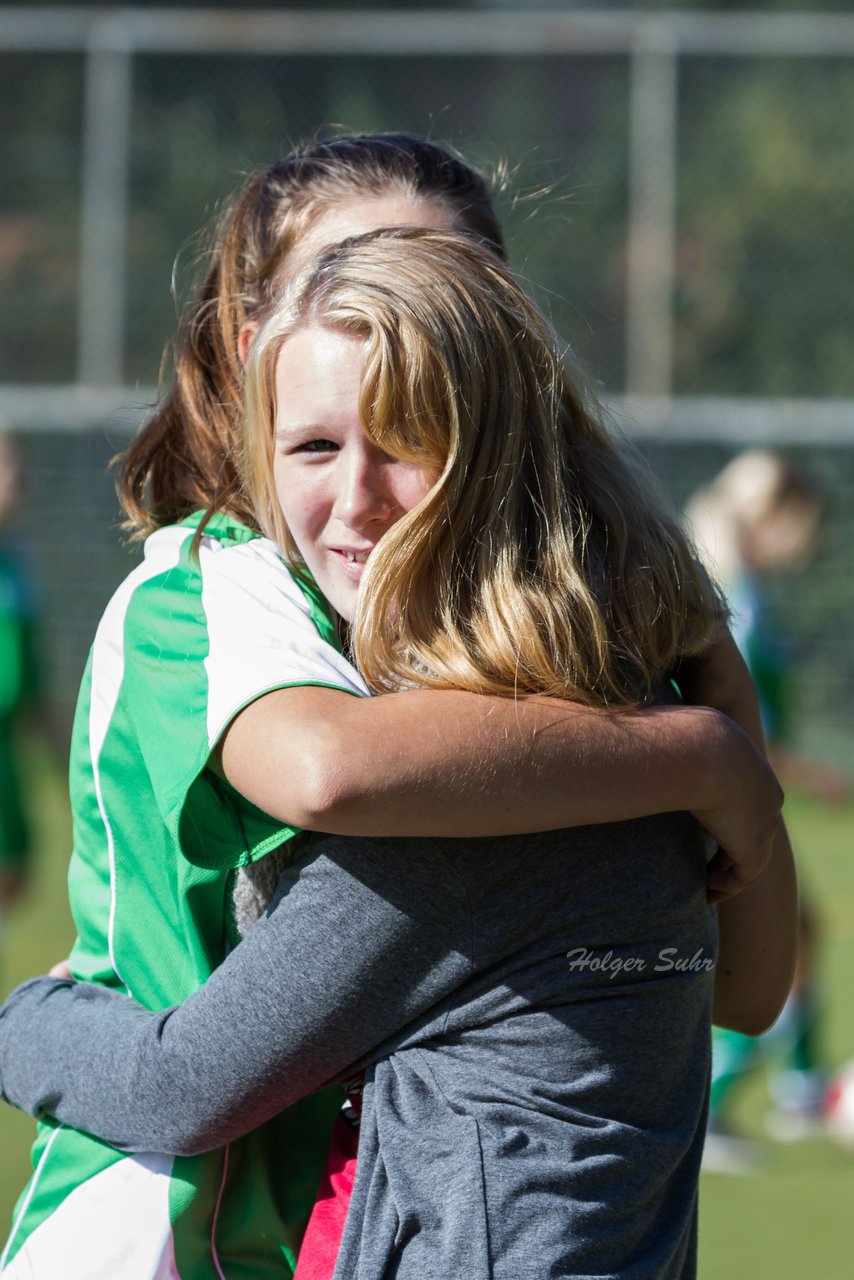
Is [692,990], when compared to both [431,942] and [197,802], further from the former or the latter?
[197,802]

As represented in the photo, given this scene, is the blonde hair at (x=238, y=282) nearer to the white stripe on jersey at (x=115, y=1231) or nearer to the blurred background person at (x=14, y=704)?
the white stripe on jersey at (x=115, y=1231)

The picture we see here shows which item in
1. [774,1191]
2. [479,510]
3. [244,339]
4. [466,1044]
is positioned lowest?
[774,1191]

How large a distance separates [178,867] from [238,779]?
0.51 feet

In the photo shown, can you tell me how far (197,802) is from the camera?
143 cm

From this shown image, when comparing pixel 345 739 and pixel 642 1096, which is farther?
pixel 642 1096

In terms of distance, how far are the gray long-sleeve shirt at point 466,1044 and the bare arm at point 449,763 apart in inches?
1.8

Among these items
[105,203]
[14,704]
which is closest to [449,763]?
[14,704]

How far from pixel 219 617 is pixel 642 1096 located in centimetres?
56

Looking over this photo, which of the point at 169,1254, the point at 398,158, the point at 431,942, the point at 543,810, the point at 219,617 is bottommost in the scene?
the point at 169,1254

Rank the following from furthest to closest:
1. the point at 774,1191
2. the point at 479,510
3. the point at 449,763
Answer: the point at 774,1191 < the point at 479,510 < the point at 449,763

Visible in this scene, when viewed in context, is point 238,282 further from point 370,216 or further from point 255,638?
point 255,638

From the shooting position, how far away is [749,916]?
1.69 meters

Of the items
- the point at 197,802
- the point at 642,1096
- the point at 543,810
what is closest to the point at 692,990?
the point at 642,1096

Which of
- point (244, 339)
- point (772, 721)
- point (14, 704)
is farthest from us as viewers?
point (14, 704)
